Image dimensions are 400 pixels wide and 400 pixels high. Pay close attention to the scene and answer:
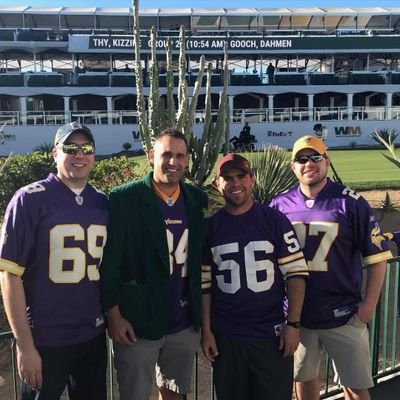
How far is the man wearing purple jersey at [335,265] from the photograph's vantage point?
9.65 feet

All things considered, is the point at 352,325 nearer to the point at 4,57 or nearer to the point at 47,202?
the point at 47,202

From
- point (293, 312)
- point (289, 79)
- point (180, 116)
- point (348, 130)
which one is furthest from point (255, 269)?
point (289, 79)

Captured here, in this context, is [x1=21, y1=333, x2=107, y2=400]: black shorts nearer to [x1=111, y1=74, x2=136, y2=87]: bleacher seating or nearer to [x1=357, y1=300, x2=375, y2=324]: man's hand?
[x1=357, y1=300, x2=375, y2=324]: man's hand

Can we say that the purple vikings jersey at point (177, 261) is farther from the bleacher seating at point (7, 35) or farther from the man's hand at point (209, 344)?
the bleacher seating at point (7, 35)

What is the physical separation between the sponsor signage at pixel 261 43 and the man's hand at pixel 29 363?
4107cm

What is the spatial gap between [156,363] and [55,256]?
91 centimetres

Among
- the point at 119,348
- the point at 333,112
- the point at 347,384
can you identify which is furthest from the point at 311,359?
the point at 333,112

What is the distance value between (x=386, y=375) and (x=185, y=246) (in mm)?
2331

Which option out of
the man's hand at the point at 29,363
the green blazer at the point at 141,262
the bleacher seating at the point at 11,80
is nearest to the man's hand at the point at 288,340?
the green blazer at the point at 141,262

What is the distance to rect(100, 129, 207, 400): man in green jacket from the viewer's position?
2.74 meters

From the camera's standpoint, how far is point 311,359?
10.2 feet

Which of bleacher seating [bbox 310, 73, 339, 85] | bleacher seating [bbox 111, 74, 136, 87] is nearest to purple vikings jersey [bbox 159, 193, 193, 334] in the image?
bleacher seating [bbox 111, 74, 136, 87]

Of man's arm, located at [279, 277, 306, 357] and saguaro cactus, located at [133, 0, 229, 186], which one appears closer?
man's arm, located at [279, 277, 306, 357]

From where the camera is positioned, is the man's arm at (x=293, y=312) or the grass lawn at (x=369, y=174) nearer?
the man's arm at (x=293, y=312)
